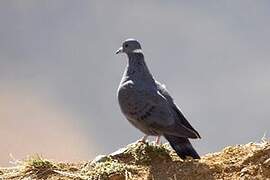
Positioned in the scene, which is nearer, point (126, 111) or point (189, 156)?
point (189, 156)

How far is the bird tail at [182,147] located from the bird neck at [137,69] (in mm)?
Result: 1061

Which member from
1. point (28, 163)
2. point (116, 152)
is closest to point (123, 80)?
point (116, 152)

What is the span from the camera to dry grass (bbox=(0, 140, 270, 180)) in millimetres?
7434

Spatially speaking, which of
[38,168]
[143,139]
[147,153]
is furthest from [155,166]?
[38,168]

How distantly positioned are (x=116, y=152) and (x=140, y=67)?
1551mm

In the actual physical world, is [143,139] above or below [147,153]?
above

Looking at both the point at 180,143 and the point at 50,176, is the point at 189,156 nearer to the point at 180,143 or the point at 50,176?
the point at 180,143

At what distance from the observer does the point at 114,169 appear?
7.68m

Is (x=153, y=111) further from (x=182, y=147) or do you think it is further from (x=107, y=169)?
(x=107, y=169)

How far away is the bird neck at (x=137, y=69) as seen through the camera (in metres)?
9.20

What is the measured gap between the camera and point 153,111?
8.64m

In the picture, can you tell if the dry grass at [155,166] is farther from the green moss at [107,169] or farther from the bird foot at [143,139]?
the bird foot at [143,139]

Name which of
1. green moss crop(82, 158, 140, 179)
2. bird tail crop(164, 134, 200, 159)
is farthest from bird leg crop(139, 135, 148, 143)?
green moss crop(82, 158, 140, 179)

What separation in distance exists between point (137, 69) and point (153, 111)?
3.11ft
